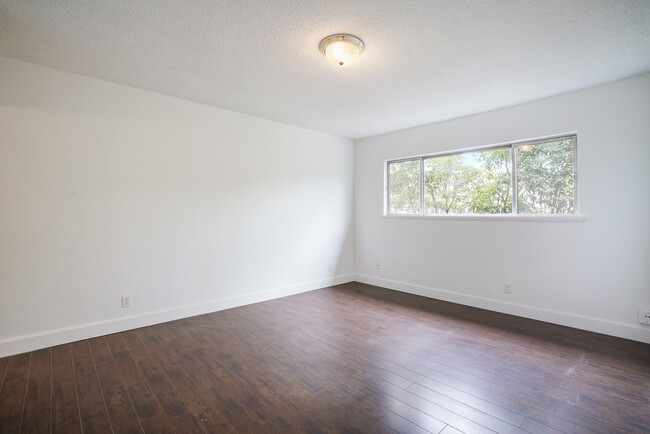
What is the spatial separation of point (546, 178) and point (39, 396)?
15.8 ft

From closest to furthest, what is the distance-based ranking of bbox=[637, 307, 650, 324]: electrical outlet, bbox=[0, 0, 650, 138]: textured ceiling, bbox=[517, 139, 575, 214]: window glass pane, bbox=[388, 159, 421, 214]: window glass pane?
bbox=[0, 0, 650, 138]: textured ceiling, bbox=[637, 307, 650, 324]: electrical outlet, bbox=[517, 139, 575, 214]: window glass pane, bbox=[388, 159, 421, 214]: window glass pane

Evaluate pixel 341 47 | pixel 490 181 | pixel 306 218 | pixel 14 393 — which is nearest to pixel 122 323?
pixel 14 393

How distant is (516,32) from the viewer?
214cm

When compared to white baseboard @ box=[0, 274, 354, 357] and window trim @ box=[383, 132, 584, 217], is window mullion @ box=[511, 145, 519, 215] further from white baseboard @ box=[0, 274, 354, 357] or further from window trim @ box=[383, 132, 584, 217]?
white baseboard @ box=[0, 274, 354, 357]

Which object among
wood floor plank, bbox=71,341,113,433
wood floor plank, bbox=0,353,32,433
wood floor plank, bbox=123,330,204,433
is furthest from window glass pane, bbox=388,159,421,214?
wood floor plank, bbox=0,353,32,433

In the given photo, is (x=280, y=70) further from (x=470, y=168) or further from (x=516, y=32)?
(x=470, y=168)

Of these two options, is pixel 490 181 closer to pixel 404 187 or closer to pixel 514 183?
pixel 514 183

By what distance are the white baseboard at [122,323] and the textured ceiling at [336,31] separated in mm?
2360

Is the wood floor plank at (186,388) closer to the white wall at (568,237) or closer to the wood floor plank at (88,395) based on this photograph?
the wood floor plank at (88,395)

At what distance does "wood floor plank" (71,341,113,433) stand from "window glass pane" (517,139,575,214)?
13.9 feet

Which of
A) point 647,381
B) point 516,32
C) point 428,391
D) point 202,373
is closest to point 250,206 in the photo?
point 202,373

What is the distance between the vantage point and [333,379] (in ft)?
7.26

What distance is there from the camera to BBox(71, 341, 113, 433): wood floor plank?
1.74 metres

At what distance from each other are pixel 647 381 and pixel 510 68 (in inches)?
102
